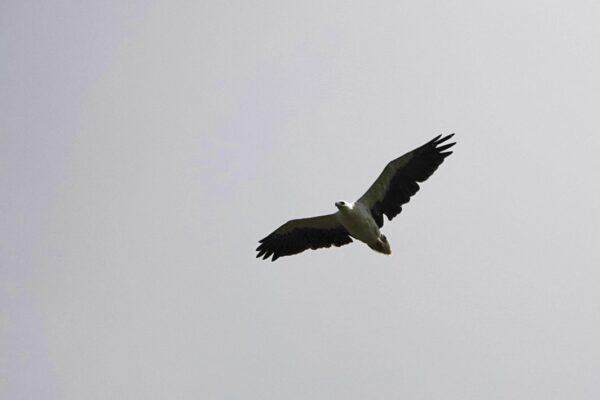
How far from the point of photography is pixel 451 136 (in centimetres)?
2692

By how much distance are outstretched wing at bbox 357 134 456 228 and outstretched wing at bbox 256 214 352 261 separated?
4.10ft

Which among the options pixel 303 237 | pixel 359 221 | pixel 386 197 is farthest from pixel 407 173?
pixel 303 237

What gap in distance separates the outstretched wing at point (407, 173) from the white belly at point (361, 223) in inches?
20.7

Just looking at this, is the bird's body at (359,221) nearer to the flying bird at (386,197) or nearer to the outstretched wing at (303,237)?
the flying bird at (386,197)

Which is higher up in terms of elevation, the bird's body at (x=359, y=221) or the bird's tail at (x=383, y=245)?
the bird's body at (x=359, y=221)

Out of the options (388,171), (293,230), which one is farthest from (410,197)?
Answer: (293,230)

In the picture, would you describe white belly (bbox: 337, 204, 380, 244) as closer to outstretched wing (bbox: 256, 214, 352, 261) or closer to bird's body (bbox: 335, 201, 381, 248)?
A: bird's body (bbox: 335, 201, 381, 248)

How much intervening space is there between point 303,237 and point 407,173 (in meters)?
3.26

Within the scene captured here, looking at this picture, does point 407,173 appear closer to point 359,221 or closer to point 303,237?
point 359,221

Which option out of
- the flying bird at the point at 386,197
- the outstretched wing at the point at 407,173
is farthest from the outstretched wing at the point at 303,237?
the outstretched wing at the point at 407,173

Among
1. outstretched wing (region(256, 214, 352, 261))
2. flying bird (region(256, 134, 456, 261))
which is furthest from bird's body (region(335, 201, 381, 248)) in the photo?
outstretched wing (region(256, 214, 352, 261))

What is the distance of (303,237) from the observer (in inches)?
1108

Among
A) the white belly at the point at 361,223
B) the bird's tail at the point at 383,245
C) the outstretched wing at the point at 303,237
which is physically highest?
the outstretched wing at the point at 303,237

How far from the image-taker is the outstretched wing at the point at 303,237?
90.7ft
